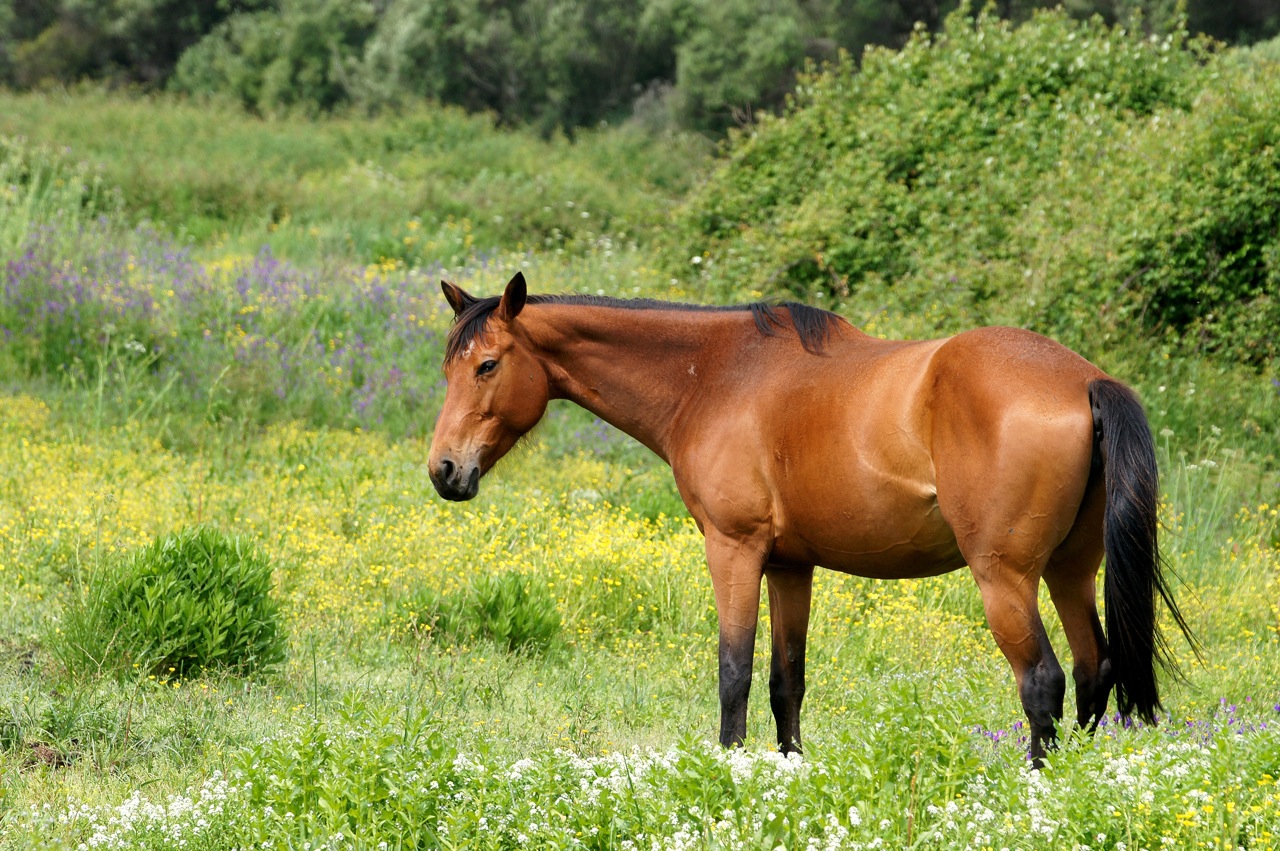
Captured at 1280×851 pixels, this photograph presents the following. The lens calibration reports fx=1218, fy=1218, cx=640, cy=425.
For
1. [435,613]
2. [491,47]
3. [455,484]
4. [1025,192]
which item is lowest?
[435,613]

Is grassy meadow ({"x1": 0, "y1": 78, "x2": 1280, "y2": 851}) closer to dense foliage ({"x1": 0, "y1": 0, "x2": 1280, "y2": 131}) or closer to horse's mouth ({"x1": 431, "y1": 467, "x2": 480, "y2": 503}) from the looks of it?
horse's mouth ({"x1": 431, "y1": 467, "x2": 480, "y2": 503})

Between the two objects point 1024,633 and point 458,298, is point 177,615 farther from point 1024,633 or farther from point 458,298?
point 1024,633

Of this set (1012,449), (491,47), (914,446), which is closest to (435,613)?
(914,446)

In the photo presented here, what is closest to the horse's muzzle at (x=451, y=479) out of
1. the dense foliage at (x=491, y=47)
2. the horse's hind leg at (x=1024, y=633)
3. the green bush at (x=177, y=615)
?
the green bush at (x=177, y=615)

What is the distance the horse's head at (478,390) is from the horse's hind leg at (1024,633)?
1.82m

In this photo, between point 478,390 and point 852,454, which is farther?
point 478,390

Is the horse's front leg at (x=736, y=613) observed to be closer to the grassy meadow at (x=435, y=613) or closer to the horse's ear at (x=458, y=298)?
the grassy meadow at (x=435, y=613)

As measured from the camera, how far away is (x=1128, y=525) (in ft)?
12.4

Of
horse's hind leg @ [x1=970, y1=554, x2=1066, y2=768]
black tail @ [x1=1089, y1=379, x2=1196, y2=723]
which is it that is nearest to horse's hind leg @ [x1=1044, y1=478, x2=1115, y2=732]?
black tail @ [x1=1089, y1=379, x2=1196, y2=723]

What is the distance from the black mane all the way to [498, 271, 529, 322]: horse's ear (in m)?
0.04

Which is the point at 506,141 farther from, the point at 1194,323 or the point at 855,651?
the point at 855,651

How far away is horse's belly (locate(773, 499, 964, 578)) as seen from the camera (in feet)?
13.4

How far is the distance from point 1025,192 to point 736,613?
8.95m

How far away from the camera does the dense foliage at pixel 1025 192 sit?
9.84 meters
